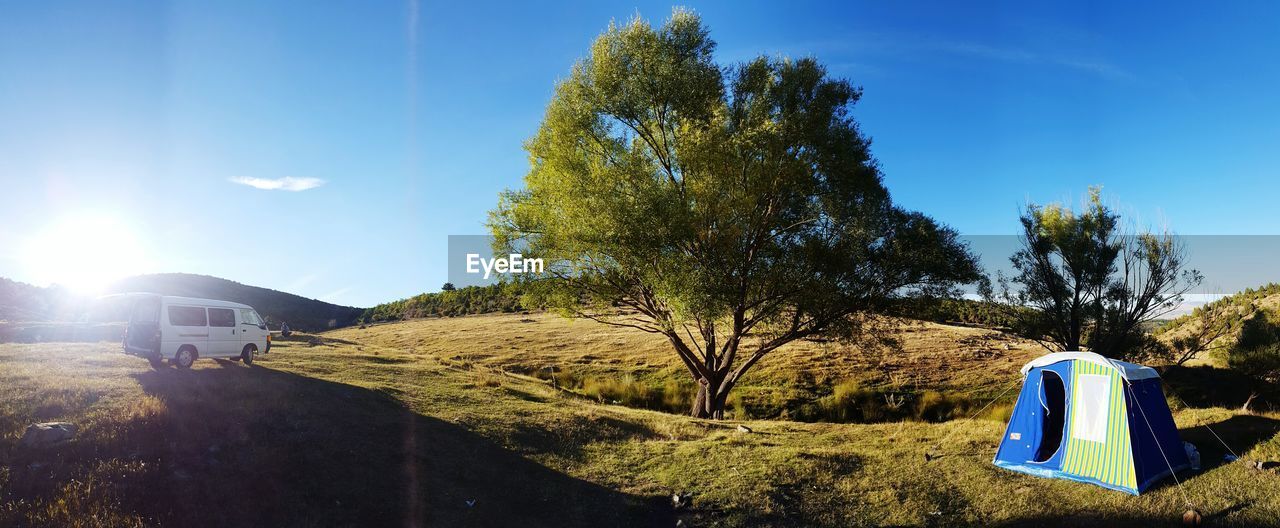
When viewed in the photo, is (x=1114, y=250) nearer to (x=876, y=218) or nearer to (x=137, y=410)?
(x=876, y=218)

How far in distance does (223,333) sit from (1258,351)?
43297 mm

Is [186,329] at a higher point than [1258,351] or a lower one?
higher

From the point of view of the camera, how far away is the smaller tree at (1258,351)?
82.4 ft

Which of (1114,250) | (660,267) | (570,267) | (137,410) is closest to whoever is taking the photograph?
(137,410)

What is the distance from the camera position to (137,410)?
11961 millimetres

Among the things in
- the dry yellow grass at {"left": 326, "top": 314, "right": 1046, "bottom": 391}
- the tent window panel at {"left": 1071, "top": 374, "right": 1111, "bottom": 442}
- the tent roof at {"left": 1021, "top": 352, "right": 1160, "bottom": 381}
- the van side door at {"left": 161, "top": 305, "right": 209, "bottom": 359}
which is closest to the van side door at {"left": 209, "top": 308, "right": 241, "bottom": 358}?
the van side door at {"left": 161, "top": 305, "right": 209, "bottom": 359}

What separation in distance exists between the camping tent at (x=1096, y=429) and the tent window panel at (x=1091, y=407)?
0.02 meters

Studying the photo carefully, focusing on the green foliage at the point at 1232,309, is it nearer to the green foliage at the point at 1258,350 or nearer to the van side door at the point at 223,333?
the green foliage at the point at 1258,350

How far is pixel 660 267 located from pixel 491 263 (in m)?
7.61

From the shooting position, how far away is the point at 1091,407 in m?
14.6

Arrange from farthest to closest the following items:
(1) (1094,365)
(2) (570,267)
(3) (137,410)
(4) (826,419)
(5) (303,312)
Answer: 1. (5) (303,312)
2. (4) (826,419)
3. (2) (570,267)
4. (1) (1094,365)
5. (3) (137,410)

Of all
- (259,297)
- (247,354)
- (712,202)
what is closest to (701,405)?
(712,202)

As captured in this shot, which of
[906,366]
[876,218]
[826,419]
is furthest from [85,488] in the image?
[906,366]

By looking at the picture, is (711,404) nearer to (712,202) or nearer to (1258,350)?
(712,202)
